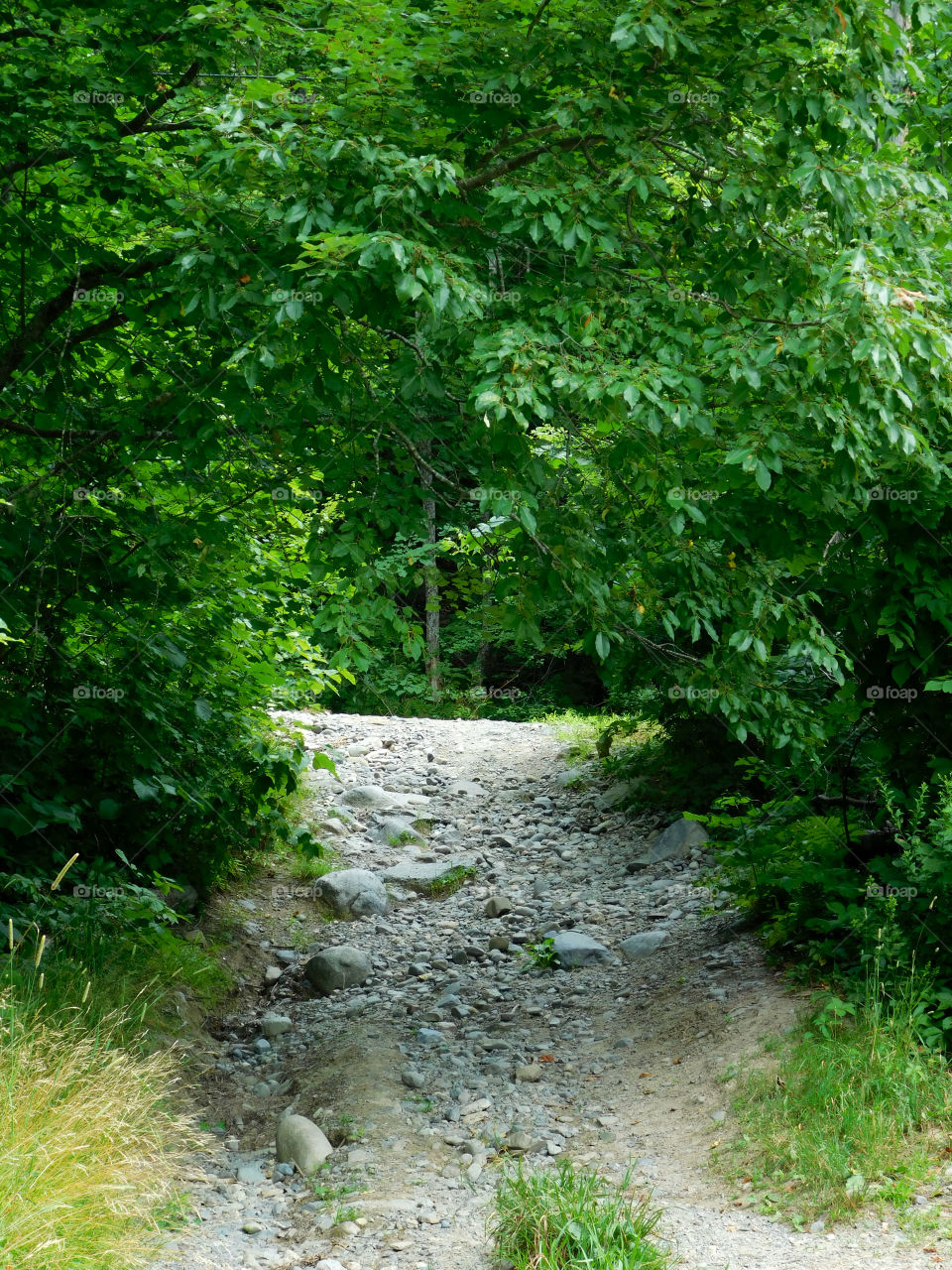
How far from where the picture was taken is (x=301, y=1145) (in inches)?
178

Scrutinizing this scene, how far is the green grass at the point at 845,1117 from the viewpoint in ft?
12.9

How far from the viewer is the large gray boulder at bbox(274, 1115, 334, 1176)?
444 cm

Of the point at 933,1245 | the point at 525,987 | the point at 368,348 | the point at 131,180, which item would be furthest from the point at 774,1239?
the point at 131,180

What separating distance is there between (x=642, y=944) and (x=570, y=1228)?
350 centimetres

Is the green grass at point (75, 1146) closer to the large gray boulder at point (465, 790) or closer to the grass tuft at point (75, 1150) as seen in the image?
the grass tuft at point (75, 1150)

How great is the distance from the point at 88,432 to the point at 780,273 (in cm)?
344

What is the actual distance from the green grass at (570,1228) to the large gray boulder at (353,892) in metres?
4.33

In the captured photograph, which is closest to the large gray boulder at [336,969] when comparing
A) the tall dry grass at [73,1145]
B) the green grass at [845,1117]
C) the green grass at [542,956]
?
the green grass at [542,956]

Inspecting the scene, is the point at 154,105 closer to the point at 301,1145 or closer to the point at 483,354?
the point at 483,354

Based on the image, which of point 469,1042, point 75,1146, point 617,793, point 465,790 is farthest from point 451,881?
point 75,1146

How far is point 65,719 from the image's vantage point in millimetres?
6074

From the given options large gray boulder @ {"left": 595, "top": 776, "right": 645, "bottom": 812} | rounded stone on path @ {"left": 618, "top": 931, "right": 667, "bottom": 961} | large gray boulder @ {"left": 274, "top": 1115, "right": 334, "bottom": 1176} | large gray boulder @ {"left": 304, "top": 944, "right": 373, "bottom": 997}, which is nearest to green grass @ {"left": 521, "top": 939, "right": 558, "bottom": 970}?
rounded stone on path @ {"left": 618, "top": 931, "right": 667, "bottom": 961}

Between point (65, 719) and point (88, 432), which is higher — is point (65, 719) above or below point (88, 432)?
below

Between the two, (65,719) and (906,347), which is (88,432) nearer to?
(65,719)
